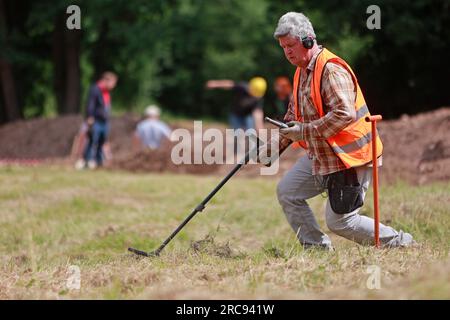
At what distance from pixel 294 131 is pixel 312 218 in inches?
32.8

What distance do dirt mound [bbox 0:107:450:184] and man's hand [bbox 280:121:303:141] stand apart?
569 centimetres

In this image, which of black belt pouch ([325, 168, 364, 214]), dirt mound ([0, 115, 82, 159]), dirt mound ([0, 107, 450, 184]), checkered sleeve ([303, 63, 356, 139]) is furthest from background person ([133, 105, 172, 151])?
checkered sleeve ([303, 63, 356, 139])

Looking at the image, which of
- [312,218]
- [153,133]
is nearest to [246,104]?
[153,133]

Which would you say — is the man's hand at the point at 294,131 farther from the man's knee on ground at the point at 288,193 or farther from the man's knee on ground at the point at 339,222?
the man's knee on ground at the point at 339,222

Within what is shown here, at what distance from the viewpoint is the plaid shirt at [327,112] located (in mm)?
5730

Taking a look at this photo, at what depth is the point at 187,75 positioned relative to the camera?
141 feet

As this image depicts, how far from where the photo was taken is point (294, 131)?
5.94 meters

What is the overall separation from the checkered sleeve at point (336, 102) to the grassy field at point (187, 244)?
909mm

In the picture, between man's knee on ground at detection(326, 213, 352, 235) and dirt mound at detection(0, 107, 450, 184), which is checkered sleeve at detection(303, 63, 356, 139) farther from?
dirt mound at detection(0, 107, 450, 184)

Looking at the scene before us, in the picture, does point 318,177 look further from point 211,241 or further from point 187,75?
point 187,75

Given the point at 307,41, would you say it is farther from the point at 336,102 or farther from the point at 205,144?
the point at 205,144

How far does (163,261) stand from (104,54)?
2029cm
